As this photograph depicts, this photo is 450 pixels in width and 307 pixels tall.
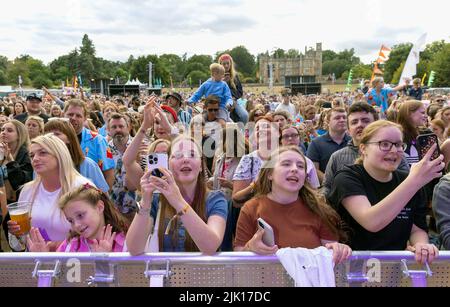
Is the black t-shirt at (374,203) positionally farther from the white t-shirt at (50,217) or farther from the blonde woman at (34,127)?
the blonde woman at (34,127)

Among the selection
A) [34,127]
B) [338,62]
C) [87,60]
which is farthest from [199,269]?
[338,62]

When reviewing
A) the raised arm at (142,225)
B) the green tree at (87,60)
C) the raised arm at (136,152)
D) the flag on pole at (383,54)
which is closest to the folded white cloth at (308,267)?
the raised arm at (142,225)

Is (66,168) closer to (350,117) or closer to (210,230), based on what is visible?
(210,230)

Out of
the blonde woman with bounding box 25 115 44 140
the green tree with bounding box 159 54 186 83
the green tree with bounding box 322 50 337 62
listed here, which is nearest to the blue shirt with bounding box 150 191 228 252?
the blonde woman with bounding box 25 115 44 140

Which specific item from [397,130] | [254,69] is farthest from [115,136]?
[254,69]

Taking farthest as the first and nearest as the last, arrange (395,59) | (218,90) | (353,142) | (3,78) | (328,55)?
1. (328,55)
2. (395,59)
3. (3,78)
4. (218,90)
5. (353,142)

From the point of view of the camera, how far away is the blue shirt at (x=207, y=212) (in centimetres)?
256

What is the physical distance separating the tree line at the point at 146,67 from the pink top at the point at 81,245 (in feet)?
267

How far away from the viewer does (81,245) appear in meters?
2.66

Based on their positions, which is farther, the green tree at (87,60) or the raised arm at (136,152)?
the green tree at (87,60)

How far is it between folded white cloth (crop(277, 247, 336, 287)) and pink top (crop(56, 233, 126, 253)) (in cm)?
109

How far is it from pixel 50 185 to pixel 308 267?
7.04 ft

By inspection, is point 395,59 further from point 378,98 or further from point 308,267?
point 308,267

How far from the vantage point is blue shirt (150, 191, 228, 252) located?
2.56 m
